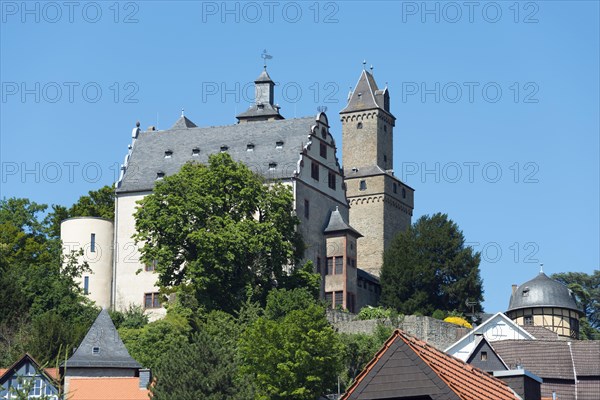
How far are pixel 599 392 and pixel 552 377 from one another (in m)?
2.38

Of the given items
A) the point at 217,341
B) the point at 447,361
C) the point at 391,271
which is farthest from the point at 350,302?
the point at 447,361

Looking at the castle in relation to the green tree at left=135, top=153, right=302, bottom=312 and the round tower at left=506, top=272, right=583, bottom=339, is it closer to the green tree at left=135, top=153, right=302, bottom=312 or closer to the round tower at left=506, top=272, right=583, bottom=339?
the green tree at left=135, top=153, right=302, bottom=312

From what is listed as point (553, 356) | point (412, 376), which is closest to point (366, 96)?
point (553, 356)

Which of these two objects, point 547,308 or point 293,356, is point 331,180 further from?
point 293,356

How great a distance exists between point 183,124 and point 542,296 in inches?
1061

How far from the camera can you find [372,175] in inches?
4412

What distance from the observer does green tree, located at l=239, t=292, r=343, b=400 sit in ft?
197

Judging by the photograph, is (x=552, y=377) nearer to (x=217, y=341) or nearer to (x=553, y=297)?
(x=217, y=341)

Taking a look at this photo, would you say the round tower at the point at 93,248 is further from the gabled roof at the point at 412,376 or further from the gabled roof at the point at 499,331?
the gabled roof at the point at 412,376

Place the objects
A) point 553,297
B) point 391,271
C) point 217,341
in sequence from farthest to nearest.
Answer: point 391,271 → point 553,297 → point 217,341

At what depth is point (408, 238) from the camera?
3799 inches

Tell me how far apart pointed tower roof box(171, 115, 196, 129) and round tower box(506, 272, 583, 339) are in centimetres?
2492

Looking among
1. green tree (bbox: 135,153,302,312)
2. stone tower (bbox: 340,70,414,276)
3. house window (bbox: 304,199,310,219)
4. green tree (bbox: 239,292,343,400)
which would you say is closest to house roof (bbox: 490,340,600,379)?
green tree (bbox: 239,292,343,400)

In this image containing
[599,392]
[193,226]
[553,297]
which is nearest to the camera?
[599,392]
